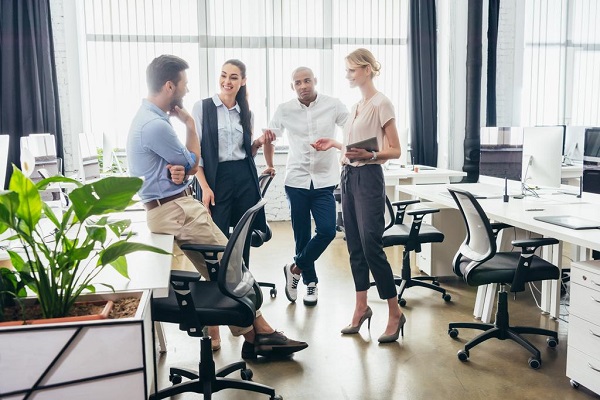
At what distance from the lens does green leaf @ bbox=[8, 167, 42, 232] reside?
144cm

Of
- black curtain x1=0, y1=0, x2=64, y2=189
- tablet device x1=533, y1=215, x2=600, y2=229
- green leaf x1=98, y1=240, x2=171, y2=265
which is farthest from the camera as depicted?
black curtain x1=0, y1=0, x2=64, y2=189

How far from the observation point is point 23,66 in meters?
6.16

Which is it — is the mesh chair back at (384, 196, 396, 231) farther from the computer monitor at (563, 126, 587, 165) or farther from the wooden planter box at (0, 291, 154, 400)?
the wooden planter box at (0, 291, 154, 400)

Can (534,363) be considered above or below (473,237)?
below

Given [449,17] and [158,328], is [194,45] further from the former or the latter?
[158,328]

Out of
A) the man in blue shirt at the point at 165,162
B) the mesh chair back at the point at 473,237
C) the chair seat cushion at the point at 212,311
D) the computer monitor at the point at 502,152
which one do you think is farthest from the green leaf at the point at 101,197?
the computer monitor at the point at 502,152

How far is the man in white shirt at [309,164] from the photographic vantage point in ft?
11.9

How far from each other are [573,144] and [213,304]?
390cm

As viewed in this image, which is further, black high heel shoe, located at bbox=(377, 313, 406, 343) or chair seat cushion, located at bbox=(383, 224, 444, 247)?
chair seat cushion, located at bbox=(383, 224, 444, 247)

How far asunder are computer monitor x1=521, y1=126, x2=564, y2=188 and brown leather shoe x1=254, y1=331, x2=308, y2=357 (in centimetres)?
191

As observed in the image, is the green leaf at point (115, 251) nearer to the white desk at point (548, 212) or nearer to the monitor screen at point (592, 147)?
the white desk at point (548, 212)

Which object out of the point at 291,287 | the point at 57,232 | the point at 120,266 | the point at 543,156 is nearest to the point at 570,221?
the point at 543,156

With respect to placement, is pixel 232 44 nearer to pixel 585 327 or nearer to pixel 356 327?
pixel 356 327

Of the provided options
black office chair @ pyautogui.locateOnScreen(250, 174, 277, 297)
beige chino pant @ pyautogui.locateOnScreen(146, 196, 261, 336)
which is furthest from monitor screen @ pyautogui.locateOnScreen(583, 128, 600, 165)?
beige chino pant @ pyautogui.locateOnScreen(146, 196, 261, 336)
